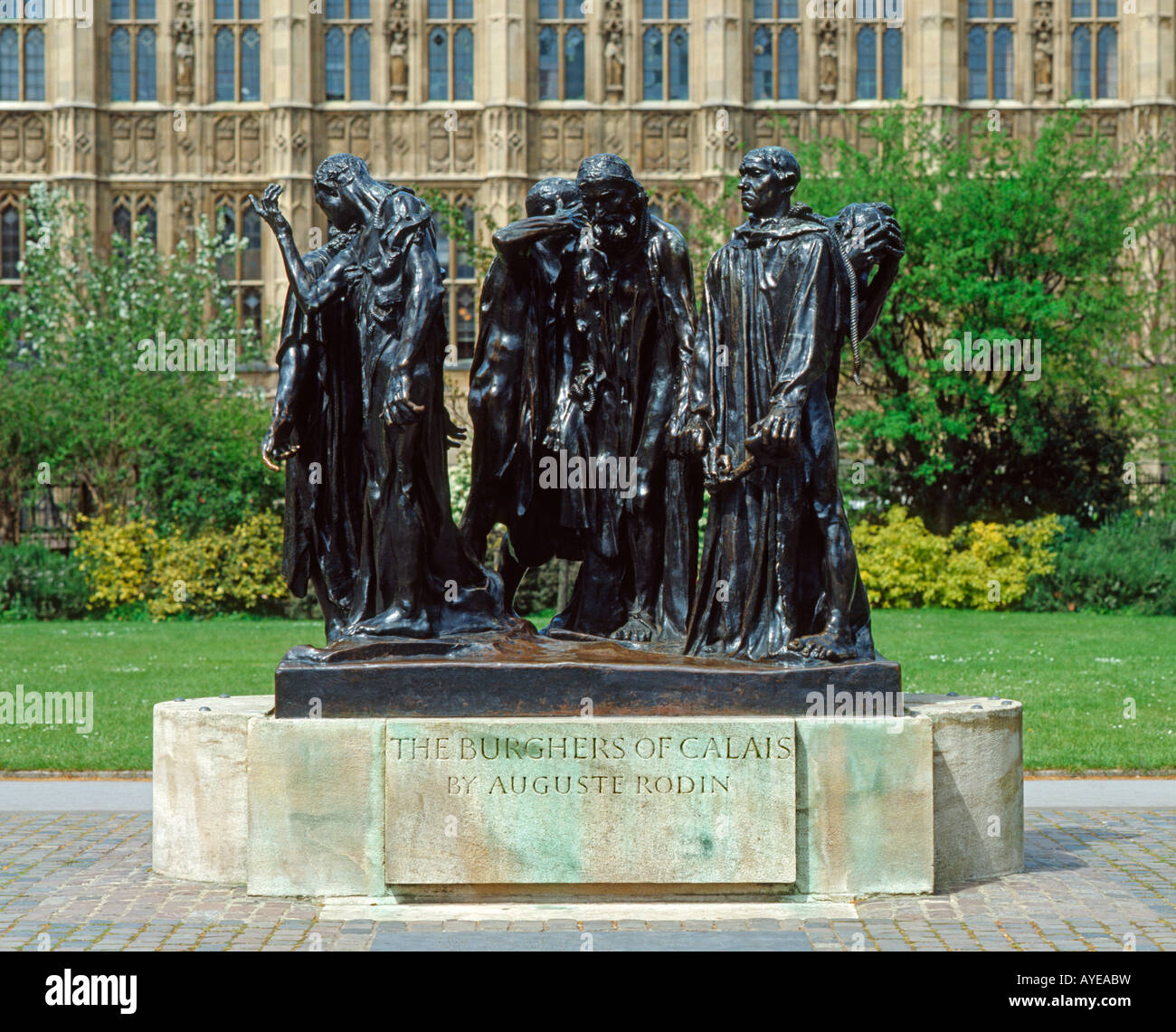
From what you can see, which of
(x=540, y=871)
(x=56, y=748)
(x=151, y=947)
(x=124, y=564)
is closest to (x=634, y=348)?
(x=540, y=871)

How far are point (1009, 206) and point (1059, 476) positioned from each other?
485cm

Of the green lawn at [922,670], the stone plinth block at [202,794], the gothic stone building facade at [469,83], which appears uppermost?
the gothic stone building facade at [469,83]

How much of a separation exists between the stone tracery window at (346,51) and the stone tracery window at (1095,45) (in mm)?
16118

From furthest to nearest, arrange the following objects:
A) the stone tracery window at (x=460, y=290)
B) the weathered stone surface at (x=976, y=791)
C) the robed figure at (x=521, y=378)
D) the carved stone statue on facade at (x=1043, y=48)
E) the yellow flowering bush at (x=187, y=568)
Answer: the carved stone statue on facade at (x=1043, y=48) → the stone tracery window at (x=460, y=290) → the yellow flowering bush at (x=187, y=568) → the robed figure at (x=521, y=378) → the weathered stone surface at (x=976, y=791)

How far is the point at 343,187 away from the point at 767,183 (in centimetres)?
208

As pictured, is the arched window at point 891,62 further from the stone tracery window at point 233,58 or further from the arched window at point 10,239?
the arched window at point 10,239

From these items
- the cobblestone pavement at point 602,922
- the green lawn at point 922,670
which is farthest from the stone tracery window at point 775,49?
the cobblestone pavement at point 602,922

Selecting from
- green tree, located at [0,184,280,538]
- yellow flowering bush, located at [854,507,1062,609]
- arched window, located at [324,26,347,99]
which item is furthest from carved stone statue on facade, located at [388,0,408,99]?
yellow flowering bush, located at [854,507,1062,609]

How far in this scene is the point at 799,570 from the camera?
27.1 feet

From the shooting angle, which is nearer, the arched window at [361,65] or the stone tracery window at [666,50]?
the stone tracery window at [666,50]

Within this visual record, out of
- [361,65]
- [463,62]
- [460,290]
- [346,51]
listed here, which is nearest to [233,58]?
[346,51]

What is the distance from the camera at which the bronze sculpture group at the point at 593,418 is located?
8.20m

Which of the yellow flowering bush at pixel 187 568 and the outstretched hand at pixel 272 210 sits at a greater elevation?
the outstretched hand at pixel 272 210

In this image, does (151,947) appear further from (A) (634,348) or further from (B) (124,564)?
(B) (124,564)
